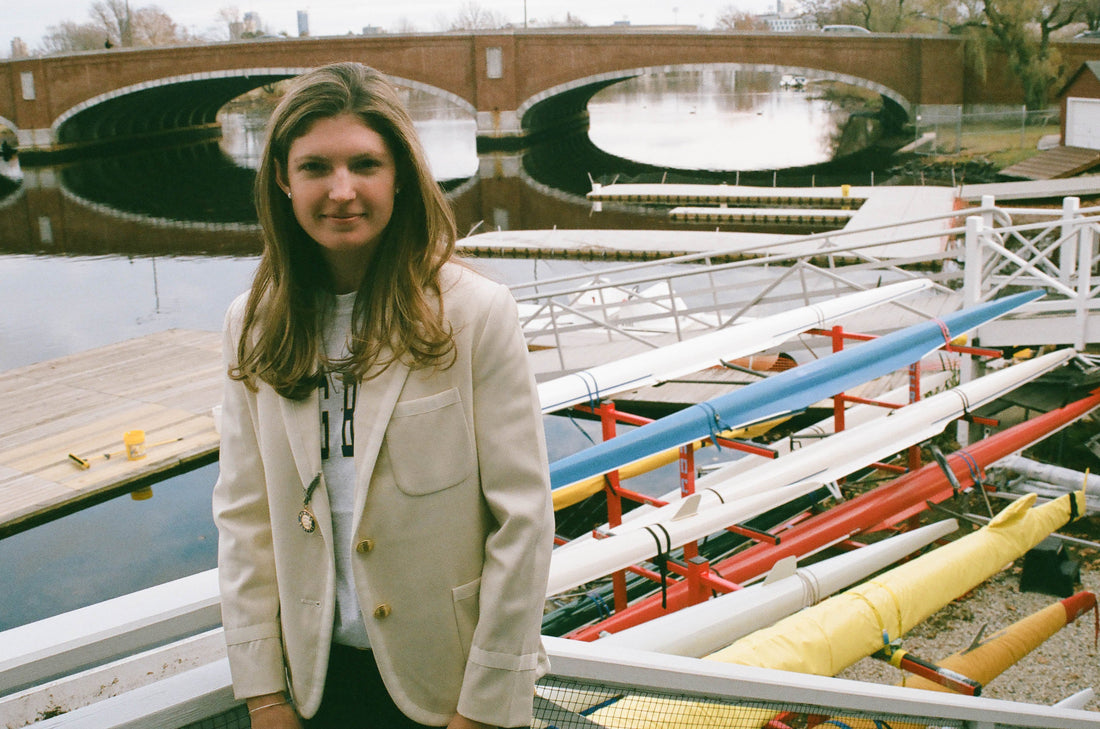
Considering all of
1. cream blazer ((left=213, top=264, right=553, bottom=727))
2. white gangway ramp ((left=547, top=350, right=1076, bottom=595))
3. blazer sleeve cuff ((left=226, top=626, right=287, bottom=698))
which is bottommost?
white gangway ramp ((left=547, top=350, right=1076, bottom=595))

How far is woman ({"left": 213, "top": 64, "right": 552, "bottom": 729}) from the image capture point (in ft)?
5.07

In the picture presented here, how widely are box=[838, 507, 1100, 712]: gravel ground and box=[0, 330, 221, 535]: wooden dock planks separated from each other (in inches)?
298

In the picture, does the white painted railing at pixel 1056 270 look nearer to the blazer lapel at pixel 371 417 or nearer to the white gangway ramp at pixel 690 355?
the white gangway ramp at pixel 690 355

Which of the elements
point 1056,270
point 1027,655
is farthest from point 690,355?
point 1056,270

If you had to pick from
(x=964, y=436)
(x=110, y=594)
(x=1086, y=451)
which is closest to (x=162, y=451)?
(x=110, y=594)

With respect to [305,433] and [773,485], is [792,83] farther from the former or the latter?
[305,433]

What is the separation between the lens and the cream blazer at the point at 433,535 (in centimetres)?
154

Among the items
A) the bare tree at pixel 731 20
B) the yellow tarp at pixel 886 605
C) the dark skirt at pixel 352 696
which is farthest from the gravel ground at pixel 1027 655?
the bare tree at pixel 731 20

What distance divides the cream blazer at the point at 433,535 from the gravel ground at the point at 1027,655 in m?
4.47

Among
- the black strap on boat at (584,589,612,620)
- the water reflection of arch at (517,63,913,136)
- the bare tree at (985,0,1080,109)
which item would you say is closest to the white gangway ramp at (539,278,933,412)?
the black strap on boat at (584,589,612,620)

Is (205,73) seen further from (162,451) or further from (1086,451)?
(1086,451)

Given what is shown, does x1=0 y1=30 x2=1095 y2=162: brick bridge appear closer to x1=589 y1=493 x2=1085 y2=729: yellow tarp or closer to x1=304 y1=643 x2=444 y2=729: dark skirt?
x1=589 y1=493 x2=1085 y2=729: yellow tarp

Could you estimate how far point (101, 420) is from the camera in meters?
11.6

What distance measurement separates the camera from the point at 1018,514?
610 cm
